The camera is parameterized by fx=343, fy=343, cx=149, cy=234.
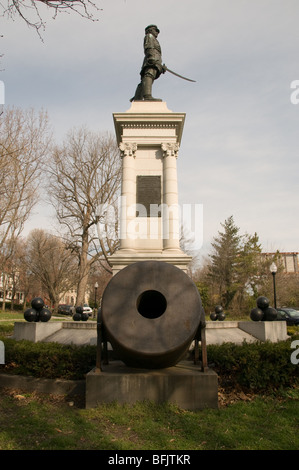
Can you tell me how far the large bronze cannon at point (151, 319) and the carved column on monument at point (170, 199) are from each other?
6830 millimetres

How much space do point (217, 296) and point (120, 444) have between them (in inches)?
1479

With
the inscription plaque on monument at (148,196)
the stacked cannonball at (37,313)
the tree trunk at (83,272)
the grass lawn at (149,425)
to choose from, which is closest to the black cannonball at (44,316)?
the stacked cannonball at (37,313)

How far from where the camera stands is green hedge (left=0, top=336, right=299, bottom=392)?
18.4ft

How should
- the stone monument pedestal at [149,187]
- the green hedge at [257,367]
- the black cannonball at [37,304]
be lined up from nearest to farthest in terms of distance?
1. the green hedge at [257,367]
2. the black cannonball at [37,304]
3. the stone monument pedestal at [149,187]

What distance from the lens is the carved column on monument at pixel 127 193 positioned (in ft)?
39.5

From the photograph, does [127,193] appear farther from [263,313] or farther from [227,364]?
[227,364]

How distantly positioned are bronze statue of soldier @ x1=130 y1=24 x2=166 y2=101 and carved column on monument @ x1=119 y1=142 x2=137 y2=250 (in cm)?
319

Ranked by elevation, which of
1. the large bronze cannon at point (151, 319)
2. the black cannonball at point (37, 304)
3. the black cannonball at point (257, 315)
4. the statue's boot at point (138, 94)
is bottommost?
the black cannonball at point (257, 315)

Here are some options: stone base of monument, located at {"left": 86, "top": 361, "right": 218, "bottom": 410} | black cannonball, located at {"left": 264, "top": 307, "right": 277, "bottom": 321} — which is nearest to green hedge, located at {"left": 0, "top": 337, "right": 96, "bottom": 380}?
stone base of monument, located at {"left": 86, "top": 361, "right": 218, "bottom": 410}

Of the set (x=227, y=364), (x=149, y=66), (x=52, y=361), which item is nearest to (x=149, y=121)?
(x=149, y=66)

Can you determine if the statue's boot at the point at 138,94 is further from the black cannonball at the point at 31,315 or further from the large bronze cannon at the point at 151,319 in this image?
the large bronze cannon at the point at 151,319

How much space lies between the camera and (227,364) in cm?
572

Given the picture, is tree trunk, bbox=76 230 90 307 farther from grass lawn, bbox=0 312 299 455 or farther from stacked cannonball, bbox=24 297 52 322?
grass lawn, bbox=0 312 299 455

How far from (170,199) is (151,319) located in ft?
26.7
